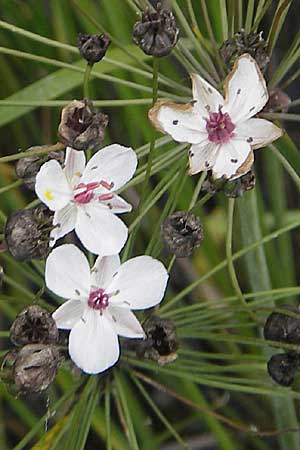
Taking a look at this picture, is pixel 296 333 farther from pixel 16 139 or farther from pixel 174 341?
pixel 16 139

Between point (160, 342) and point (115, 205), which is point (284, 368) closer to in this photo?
point (160, 342)

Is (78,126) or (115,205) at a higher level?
(78,126)

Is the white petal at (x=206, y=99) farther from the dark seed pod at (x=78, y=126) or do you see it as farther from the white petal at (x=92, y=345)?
the white petal at (x=92, y=345)

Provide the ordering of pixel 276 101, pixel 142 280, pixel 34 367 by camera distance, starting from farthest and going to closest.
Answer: pixel 276 101, pixel 142 280, pixel 34 367

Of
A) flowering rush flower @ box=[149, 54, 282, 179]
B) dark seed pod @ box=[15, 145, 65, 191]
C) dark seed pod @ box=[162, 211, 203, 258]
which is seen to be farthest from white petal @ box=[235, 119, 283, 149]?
dark seed pod @ box=[15, 145, 65, 191]

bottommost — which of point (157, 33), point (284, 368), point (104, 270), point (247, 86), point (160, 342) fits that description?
point (284, 368)

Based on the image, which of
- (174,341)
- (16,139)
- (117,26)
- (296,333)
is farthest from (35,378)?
(16,139)

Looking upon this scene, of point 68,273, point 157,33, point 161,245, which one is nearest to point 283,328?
point 161,245

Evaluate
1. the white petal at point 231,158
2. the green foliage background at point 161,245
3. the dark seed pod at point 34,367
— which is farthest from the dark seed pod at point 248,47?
the dark seed pod at point 34,367
